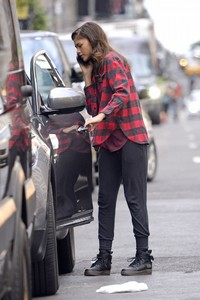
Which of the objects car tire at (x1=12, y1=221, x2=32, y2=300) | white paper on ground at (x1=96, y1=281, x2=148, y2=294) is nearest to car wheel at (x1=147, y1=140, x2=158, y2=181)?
white paper on ground at (x1=96, y1=281, x2=148, y2=294)

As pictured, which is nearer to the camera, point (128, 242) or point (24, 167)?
point (24, 167)

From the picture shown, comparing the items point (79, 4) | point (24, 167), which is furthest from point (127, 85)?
point (79, 4)

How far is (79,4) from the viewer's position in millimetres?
95000

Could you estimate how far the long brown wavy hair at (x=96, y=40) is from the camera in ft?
28.8

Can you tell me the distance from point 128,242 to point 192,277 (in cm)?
222

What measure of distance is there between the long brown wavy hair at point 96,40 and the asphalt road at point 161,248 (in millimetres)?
1471

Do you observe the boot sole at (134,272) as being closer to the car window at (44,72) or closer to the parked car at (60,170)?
the parked car at (60,170)

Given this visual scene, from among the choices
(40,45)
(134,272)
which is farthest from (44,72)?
(40,45)

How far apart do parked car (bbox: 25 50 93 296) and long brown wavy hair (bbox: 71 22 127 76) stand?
248 mm

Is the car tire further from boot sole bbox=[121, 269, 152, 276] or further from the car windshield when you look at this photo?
the car windshield

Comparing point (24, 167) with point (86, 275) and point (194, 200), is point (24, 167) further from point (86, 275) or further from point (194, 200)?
point (194, 200)

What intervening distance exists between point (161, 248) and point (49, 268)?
8.65 feet

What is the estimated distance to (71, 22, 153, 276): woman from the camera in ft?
28.9

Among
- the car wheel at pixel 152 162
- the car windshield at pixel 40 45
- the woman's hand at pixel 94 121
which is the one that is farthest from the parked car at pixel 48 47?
the woman's hand at pixel 94 121
